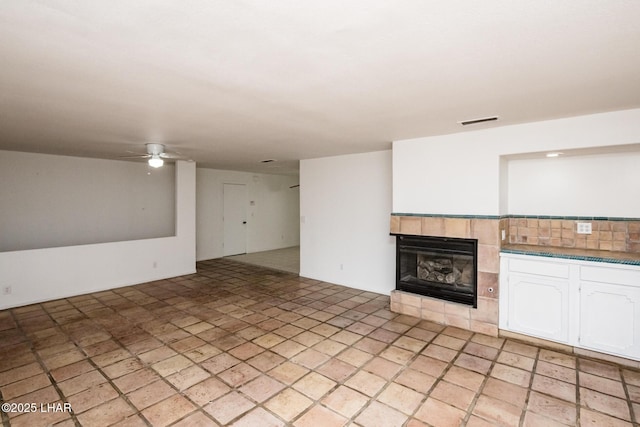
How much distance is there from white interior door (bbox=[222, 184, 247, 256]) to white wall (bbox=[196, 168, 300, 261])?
0.38ft

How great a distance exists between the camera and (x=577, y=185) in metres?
3.47

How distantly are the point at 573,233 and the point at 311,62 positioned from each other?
136 inches

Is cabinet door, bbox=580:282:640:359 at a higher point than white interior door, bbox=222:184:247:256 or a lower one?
lower

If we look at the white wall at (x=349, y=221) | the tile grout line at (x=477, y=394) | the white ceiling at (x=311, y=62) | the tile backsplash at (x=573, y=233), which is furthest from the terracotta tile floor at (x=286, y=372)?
the white ceiling at (x=311, y=62)

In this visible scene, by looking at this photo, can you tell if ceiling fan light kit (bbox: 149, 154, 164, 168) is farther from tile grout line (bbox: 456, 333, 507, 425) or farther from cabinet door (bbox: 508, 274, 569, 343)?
cabinet door (bbox: 508, 274, 569, 343)

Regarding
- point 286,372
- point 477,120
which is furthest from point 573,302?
point 286,372

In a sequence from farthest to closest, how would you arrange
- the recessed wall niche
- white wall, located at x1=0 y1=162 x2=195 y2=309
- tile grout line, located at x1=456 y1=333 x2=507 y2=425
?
white wall, located at x1=0 y1=162 x2=195 y2=309
the recessed wall niche
tile grout line, located at x1=456 y1=333 x2=507 y2=425

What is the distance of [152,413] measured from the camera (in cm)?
221

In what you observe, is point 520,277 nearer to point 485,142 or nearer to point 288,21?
point 485,142

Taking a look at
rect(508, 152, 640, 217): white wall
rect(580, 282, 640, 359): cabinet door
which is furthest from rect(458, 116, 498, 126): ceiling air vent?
rect(580, 282, 640, 359): cabinet door

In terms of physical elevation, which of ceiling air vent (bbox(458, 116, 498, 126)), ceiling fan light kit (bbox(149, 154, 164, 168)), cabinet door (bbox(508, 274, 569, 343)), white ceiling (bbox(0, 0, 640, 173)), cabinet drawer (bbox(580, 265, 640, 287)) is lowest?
cabinet door (bbox(508, 274, 569, 343))

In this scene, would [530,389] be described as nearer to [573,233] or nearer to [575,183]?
[573,233]

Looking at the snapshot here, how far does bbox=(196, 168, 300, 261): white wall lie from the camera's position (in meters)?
7.76

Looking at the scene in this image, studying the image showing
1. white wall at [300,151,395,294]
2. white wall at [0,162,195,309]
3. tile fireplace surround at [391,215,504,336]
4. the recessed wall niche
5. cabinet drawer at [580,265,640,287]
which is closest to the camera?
cabinet drawer at [580,265,640,287]
